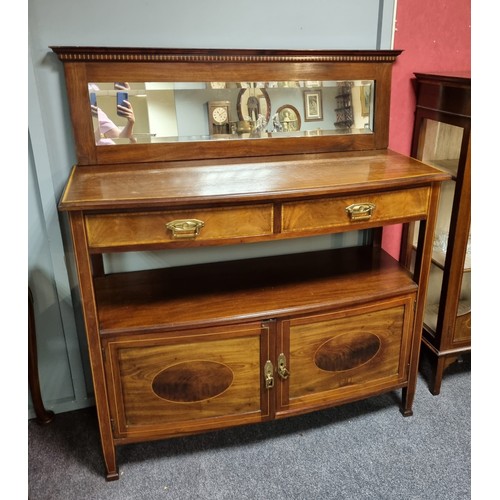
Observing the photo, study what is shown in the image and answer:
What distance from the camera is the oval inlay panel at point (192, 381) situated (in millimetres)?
1305

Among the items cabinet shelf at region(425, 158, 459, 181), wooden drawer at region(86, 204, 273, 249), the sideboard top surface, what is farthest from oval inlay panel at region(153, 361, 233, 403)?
cabinet shelf at region(425, 158, 459, 181)

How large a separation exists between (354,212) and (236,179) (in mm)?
321

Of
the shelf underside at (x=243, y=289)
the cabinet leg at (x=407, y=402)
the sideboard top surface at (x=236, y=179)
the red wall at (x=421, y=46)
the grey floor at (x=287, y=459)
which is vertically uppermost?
→ the red wall at (x=421, y=46)

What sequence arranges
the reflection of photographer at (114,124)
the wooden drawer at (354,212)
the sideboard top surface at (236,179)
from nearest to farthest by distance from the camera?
the sideboard top surface at (236,179)
the wooden drawer at (354,212)
the reflection of photographer at (114,124)

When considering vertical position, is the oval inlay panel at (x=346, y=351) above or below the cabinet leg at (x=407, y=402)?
above

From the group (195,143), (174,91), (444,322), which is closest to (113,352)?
(195,143)

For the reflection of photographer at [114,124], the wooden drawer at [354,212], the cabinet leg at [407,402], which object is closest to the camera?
the wooden drawer at [354,212]

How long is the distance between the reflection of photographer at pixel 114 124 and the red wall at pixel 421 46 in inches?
34.5

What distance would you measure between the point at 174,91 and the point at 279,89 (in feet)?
1.05

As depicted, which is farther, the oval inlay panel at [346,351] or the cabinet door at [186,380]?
the oval inlay panel at [346,351]

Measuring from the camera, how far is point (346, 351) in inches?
56.3

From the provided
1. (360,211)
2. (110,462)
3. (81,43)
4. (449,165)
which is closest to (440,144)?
(449,165)

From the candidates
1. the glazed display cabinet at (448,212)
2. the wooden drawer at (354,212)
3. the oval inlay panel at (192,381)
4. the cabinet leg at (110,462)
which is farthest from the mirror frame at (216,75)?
the cabinet leg at (110,462)

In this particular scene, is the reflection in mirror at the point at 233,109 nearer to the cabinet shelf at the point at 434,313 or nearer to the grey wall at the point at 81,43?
the grey wall at the point at 81,43
